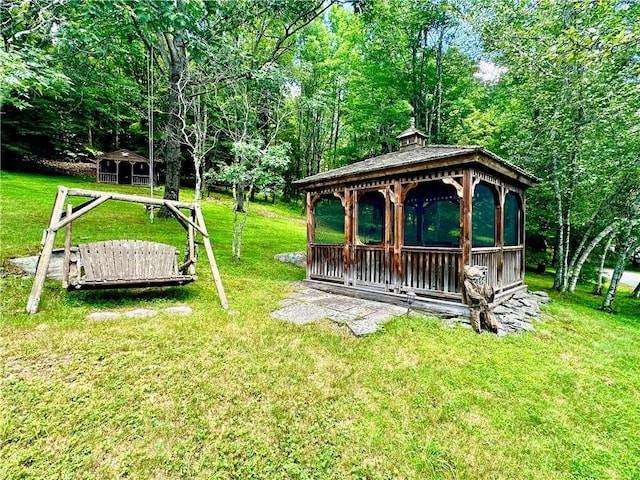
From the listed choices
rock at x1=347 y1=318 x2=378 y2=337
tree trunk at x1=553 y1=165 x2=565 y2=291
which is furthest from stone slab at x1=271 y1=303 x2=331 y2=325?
tree trunk at x1=553 y1=165 x2=565 y2=291

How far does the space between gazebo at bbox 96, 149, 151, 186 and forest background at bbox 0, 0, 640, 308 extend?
2950 mm

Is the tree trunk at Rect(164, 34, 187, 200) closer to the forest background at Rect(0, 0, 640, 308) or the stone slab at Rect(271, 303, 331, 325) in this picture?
the forest background at Rect(0, 0, 640, 308)

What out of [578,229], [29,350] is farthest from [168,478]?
[578,229]

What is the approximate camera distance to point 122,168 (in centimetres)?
2400

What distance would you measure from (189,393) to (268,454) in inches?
41.5

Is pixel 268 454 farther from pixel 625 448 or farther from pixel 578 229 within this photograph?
pixel 578 229

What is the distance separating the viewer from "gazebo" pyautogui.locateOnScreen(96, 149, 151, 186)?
22.1 m

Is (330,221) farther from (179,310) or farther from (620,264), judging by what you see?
(179,310)

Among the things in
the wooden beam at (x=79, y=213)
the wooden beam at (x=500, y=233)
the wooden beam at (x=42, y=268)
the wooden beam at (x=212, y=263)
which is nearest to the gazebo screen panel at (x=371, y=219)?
the wooden beam at (x=500, y=233)

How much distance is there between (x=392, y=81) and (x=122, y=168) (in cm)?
2199

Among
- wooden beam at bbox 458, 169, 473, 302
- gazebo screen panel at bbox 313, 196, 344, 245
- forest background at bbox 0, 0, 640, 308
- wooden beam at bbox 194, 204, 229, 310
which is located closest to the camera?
wooden beam at bbox 194, 204, 229, 310

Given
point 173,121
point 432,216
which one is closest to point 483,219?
point 432,216

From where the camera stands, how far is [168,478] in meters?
2.00

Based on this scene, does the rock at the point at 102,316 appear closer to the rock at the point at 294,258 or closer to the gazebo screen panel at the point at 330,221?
the rock at the point at 294,258
